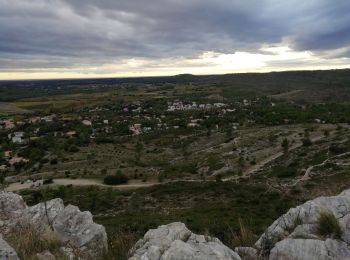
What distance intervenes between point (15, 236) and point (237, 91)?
165 meters

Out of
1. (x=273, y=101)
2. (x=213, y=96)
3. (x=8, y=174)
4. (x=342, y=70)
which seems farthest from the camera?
(x=342, y=70)

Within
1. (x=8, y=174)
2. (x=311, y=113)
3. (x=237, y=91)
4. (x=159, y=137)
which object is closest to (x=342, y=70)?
(x=237, y=91)

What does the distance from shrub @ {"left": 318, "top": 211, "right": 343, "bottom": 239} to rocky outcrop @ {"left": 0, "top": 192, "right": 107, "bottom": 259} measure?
4173 mm

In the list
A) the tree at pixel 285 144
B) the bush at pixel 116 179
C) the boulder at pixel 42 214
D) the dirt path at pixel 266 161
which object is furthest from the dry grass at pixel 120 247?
the tree at pixel 285 144

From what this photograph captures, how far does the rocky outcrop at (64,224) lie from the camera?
25.6 feet

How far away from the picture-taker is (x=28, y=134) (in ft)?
341

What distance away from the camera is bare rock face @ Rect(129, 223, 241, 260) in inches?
232

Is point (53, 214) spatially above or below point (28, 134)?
above

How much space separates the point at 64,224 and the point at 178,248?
4.08 metres

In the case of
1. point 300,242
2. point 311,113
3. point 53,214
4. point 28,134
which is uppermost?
point 300,242

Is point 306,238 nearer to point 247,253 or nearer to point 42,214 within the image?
point 247,253

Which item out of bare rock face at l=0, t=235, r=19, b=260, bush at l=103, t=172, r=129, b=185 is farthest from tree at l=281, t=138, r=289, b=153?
bare rock face at l=0, t=235, r=19, b=260

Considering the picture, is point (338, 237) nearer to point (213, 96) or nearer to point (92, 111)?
point (92, 111)

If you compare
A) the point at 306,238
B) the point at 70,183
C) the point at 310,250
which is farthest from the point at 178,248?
the point at 70,183
